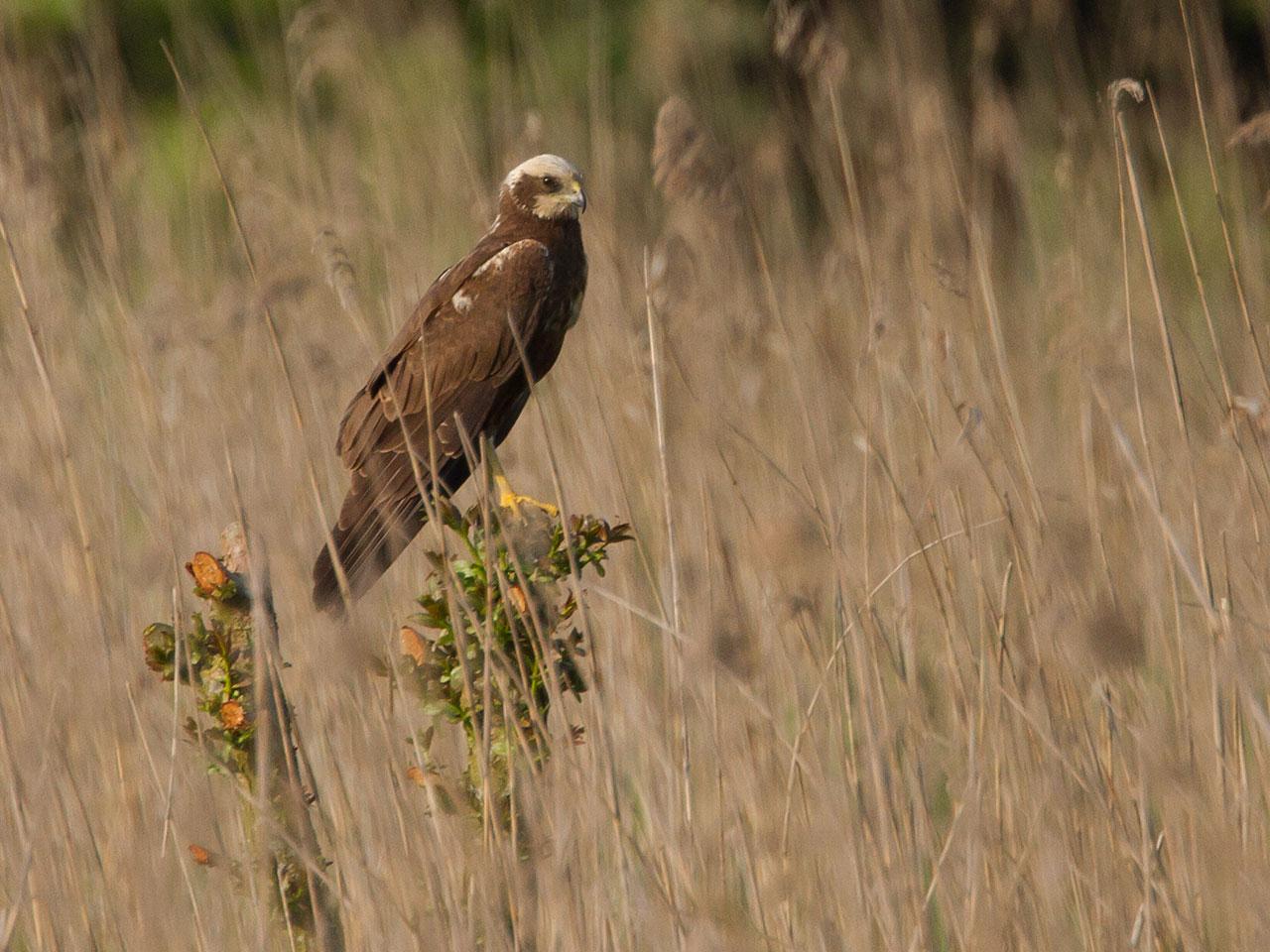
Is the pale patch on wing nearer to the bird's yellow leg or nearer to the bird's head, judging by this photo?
the bird's head

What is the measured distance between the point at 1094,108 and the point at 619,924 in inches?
195

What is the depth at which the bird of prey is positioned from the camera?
272cm

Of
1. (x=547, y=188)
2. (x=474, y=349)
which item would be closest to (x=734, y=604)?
(x=474, y=349)

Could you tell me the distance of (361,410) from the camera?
9.19 ft

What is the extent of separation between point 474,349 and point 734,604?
1.15 m

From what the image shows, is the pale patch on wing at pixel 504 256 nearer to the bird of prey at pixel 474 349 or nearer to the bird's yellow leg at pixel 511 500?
the bird of prey at pixel 474 349

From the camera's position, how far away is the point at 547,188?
310 centimetres


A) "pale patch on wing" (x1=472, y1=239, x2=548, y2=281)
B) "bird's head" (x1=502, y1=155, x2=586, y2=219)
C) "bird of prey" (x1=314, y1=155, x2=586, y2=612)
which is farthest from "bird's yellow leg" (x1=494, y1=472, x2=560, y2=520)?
"bird's head" (x1=502, y1=155, x2=586, y2=219)

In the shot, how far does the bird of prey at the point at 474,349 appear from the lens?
272cm

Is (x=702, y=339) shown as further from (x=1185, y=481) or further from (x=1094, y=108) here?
(x=1094, y=108)

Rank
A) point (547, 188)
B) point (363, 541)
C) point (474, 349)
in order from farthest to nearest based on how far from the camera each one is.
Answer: point (547, 188) → point (474, 349) → point (363, 541)

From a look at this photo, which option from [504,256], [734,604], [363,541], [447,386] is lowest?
[734,604]

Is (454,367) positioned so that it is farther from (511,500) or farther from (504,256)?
(511,500)

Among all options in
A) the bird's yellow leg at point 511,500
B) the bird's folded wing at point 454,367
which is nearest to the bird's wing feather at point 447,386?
the bird's folded wing at point 454,367
